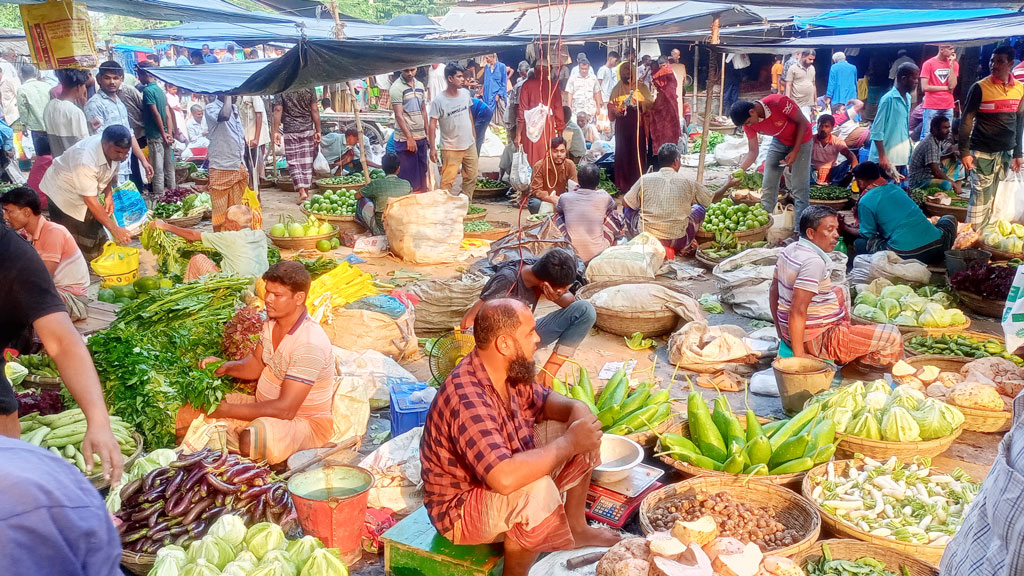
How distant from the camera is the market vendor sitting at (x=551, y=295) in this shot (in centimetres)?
455

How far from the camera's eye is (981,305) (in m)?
6.29

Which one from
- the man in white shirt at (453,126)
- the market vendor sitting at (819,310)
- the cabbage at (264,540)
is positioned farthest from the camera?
the man in white shirt at (453,126)

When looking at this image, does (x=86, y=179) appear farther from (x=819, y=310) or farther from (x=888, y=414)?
(x=888, y=414)


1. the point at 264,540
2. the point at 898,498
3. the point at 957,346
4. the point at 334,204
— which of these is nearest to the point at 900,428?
the point at 898,498

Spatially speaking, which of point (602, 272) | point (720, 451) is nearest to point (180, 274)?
point (602, 272)

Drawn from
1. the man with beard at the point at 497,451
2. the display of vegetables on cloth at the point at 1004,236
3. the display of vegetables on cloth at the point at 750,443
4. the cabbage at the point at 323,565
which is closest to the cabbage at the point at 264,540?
the cabbage at the point at 323,565

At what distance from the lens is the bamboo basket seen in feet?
26.5

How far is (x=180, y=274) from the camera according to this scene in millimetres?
6410

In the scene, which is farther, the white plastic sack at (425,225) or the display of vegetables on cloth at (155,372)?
the white plastic sack at (425,225)

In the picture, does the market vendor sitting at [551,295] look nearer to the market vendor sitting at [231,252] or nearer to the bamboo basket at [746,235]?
the market vendor sitting at [231,252]

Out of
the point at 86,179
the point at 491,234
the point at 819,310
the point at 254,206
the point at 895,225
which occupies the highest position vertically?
the point at 86,179

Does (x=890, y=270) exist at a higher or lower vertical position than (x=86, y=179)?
lower

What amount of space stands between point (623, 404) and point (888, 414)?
129cm

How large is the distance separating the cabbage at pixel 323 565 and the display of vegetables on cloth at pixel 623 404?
5.07 ft
